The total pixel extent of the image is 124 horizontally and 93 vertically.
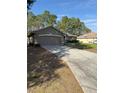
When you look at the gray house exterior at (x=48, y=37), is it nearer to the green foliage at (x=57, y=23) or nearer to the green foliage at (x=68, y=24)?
the green foliage at (x=57, y=23)

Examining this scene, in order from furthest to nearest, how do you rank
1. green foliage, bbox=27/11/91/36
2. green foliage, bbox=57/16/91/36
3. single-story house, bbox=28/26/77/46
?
green foliage, bbox=57/16/91/36
green foliage, bbox=27/11/91/36
single-story house, bbox=28/26/77/46

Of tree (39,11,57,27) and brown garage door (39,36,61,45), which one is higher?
tree (39,11,57,27)

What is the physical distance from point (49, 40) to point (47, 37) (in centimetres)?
33

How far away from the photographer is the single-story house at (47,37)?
16891 millimetres

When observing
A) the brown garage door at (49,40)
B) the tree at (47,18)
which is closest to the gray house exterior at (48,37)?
the brown garage door at (49,40)

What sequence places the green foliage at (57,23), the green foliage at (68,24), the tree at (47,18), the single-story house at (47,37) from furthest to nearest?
the green foliage at (68,24) → the tree at (47,18) → the green foliage at (57,23) → the single-story house at (47,37)

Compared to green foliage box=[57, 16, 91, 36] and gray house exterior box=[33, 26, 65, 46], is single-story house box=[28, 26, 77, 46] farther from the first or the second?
green foliage box=[57, 16, 91, 36]

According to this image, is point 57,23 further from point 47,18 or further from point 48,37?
point 48,37

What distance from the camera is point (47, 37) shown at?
1728cm

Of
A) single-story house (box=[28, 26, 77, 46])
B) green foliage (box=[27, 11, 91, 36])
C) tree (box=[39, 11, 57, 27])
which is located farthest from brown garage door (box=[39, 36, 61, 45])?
tree (box=[39, 11, 57, 27])

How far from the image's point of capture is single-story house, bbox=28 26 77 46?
16891 mm
